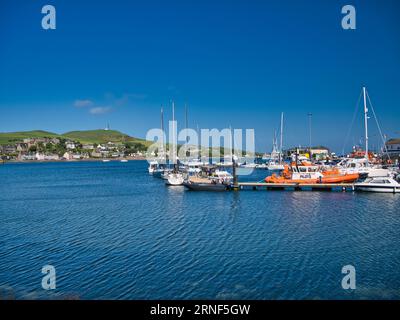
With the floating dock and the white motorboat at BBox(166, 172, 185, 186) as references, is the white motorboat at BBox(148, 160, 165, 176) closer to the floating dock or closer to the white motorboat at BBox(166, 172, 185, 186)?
the white motorboat at BBox(166, 172, 185, 186)

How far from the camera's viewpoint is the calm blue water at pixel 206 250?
55.1 ft

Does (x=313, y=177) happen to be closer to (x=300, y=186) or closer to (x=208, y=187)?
(x=300, y=186)

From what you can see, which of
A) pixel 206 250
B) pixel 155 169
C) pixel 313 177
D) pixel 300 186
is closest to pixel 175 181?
pixel 300 186

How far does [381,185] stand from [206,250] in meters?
33.9

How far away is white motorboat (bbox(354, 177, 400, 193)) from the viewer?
47.2m

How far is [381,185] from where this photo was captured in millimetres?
47844

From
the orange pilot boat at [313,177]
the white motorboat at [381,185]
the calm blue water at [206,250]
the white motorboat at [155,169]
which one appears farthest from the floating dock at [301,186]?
the white motorboat at [155,169]

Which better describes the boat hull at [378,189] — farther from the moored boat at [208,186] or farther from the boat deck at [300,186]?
the moored boat at [208,186]

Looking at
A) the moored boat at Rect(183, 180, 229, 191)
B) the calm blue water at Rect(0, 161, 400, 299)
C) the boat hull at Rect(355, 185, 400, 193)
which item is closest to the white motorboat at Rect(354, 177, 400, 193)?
the boat hull at Rect(355, 185, 400, 193)

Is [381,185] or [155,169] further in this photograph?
[155,169]

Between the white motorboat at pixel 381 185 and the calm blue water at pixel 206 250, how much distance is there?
5.86m

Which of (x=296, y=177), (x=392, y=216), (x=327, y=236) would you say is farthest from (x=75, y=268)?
(x=296, y=177)

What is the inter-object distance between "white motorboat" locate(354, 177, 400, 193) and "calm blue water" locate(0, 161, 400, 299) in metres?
5.86

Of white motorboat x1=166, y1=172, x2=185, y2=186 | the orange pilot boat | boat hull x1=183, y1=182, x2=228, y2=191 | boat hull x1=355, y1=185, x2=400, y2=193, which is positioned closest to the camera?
boat hull x1=355, y1=185, x2=400, y2=193
